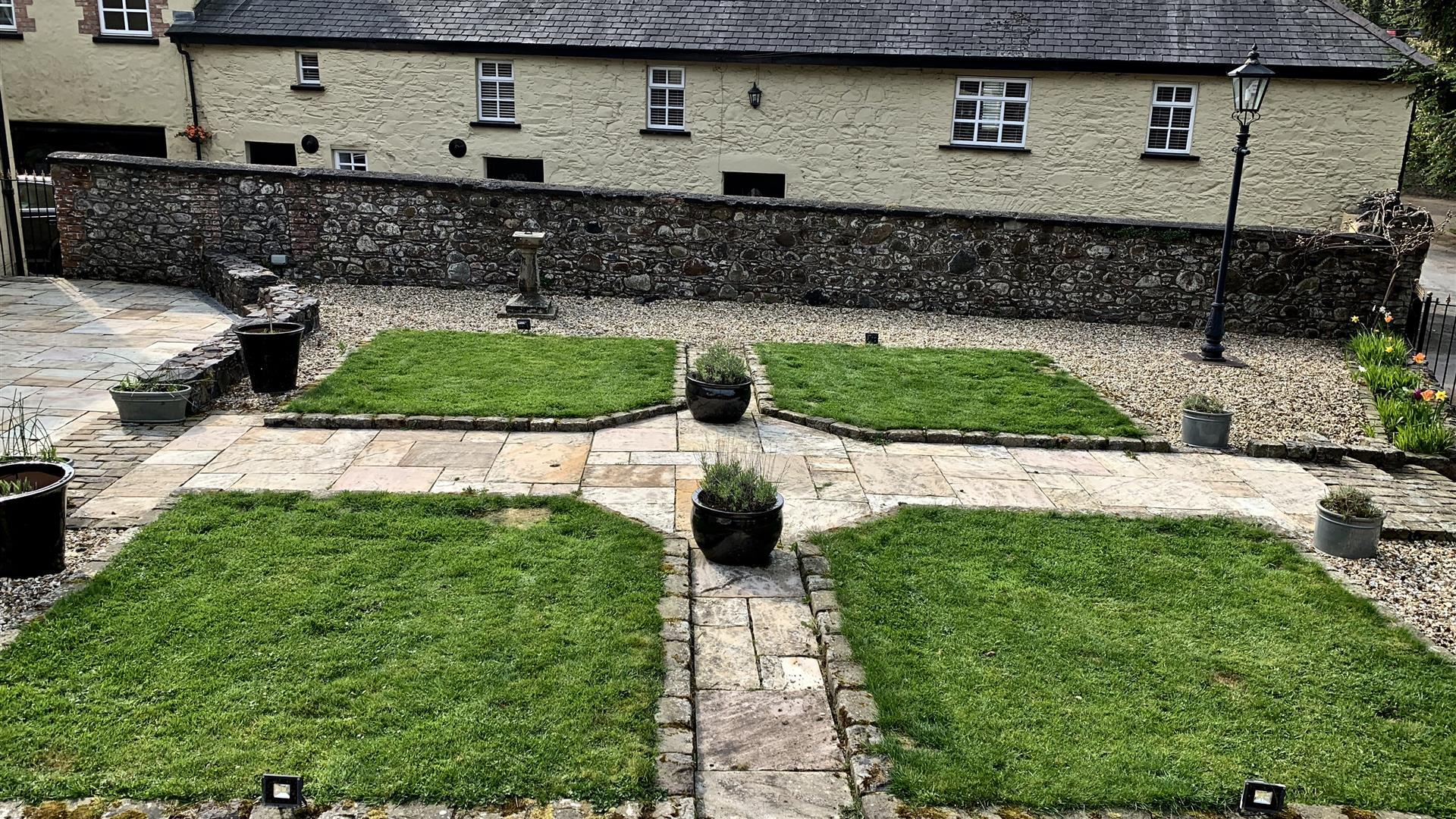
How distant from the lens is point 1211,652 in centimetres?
544

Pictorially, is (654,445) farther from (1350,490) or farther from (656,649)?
(1350,490)

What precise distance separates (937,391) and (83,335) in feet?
31.4

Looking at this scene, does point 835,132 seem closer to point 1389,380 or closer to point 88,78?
point 1389,380

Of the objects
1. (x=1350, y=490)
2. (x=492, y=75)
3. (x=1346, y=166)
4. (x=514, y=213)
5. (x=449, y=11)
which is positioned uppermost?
(x=449, y=11)

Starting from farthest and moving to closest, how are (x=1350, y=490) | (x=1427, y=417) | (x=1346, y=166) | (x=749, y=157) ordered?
(x=749, y=157) → (x=1346, y=166) → (x=1427, y=417) → (x=1350, y=490)

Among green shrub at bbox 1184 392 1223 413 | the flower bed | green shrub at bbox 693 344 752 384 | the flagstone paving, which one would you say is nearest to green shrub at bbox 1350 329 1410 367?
the flower bed

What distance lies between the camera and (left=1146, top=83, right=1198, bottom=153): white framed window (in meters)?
17.7

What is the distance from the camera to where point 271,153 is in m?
19.7

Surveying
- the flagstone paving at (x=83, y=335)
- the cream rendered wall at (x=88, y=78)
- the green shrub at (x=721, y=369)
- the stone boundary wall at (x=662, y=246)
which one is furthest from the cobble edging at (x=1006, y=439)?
the cream rendered wall at (x=88, y=78)

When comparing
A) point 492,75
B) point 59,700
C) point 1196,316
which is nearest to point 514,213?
point 492,75

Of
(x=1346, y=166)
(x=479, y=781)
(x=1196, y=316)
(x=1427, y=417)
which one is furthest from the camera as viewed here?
(x=1346, y=166)

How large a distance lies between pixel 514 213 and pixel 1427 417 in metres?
A: 11.1

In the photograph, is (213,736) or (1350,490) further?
(1350,490)

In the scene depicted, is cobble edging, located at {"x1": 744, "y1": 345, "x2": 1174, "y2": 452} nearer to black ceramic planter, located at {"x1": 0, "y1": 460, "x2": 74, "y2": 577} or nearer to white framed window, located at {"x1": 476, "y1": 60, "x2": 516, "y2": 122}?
black ceramic planter, located at {"x1": 0, "y1": 460, "x2": 74, "y2": 577}
